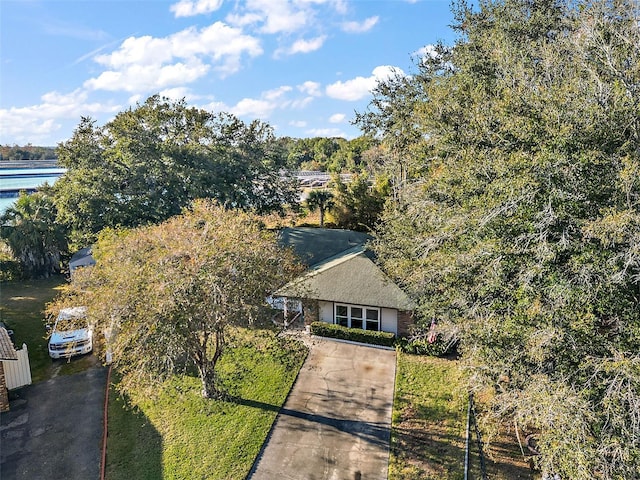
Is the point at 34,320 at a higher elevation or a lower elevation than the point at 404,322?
lower

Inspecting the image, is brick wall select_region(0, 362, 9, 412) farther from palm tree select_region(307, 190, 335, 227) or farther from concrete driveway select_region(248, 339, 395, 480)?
palm tree select_region(307, 190, 335, 227)

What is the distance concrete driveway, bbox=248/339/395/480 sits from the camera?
1054 cm

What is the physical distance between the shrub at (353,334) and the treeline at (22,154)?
70.6 meters

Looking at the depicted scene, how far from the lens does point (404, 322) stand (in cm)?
1705

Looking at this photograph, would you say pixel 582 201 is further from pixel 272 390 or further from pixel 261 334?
pixel 272 390

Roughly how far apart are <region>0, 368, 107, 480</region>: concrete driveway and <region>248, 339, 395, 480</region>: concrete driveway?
512 centimetres

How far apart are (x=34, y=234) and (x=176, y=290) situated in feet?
76.1

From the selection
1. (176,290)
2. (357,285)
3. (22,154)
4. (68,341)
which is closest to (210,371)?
(176,290)

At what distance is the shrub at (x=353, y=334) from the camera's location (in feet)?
55.5

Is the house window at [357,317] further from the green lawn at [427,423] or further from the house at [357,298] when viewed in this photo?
the green lawn at [427,423]

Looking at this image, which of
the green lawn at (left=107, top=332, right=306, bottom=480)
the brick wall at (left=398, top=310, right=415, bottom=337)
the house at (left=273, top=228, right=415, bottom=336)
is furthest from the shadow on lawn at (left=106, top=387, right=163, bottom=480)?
the brick wall at (left=398, top=310, right=415, bottom=337)

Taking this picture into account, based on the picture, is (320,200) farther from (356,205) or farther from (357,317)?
(357,317)

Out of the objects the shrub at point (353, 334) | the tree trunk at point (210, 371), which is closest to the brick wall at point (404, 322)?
the shrub at point (353, 334)

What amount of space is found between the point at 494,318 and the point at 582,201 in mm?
3476
